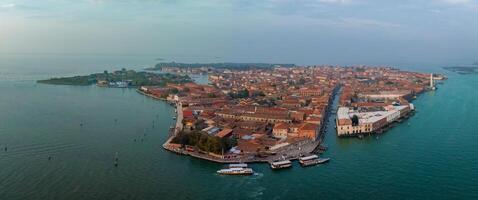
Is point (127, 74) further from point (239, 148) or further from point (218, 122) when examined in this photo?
point (239, 148)

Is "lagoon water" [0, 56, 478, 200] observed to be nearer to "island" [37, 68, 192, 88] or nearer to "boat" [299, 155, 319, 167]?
"boat" [299, 155, 319, 167]

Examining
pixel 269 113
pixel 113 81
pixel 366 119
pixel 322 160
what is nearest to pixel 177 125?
pixel 269 113

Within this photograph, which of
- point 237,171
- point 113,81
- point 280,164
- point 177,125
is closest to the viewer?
point 237,171

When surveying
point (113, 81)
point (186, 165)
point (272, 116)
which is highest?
point (113, 81)

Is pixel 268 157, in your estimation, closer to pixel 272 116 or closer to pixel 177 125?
pixel 177 125

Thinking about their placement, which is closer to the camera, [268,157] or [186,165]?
[186,165]

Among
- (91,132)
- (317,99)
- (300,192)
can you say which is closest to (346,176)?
(300,192)

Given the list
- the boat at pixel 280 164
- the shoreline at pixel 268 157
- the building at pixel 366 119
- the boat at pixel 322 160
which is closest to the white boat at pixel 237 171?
the boat at pixel 280 164
